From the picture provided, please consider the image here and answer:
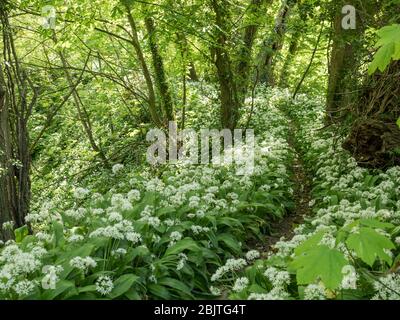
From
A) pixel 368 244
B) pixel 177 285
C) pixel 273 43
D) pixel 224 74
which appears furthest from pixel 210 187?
pixel 273 43

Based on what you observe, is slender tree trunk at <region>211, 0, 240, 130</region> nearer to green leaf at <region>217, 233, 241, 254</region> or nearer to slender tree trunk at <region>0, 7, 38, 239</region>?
slender tree trunk at <region>0, 7, 38, 239</region>

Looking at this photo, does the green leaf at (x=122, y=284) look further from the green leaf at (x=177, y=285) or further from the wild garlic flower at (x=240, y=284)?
the wild garlic flower at (x=240, y=284)

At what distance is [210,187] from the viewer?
20.7 feet

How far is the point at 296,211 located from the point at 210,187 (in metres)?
1.77

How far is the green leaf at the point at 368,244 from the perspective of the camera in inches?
76.0

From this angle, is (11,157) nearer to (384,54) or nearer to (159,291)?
(159,291)

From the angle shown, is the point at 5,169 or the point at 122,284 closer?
the point at 122,284

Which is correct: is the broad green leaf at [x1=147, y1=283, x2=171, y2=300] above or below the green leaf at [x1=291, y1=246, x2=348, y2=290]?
below

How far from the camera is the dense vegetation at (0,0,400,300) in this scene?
11.7ft

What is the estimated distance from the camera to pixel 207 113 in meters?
13.6

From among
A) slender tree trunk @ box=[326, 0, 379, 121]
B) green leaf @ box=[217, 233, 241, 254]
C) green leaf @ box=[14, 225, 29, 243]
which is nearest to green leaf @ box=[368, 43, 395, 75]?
green leaf @ box=[217, 233, 241, 254]

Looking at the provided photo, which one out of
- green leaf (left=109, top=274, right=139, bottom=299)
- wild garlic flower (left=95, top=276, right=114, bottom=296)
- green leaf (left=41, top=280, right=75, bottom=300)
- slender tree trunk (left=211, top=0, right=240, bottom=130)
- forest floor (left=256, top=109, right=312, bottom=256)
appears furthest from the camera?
slender tree trunk (left=211, top=0, right=240, bottom=130)

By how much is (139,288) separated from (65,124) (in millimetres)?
12673

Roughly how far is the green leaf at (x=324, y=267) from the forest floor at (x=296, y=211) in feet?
9.49
